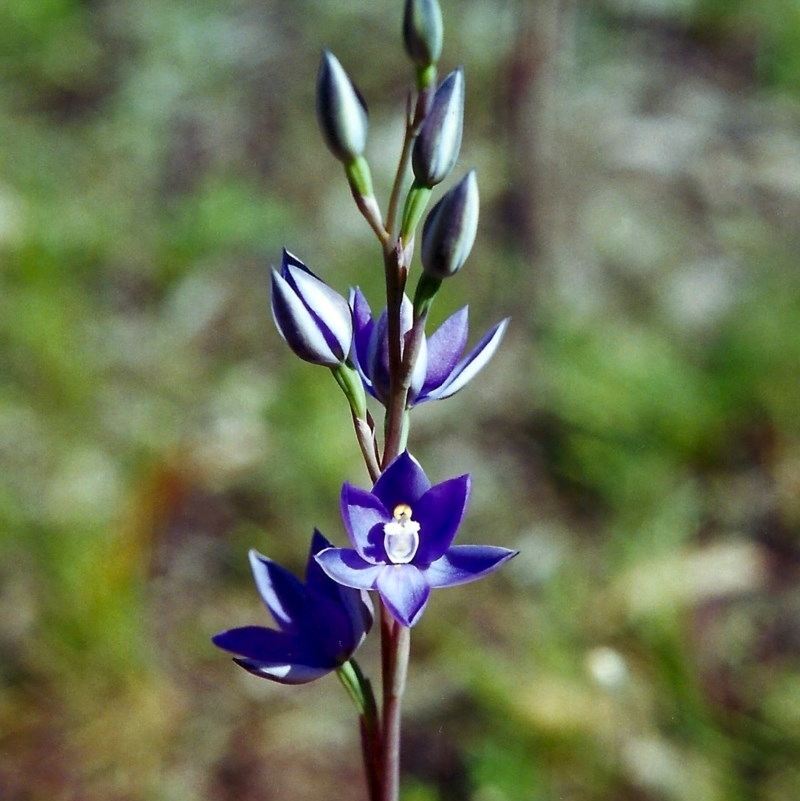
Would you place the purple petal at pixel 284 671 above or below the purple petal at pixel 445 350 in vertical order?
below

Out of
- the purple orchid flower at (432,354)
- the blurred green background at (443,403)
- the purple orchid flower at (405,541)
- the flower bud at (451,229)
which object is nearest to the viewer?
the flower bud at (451,229)

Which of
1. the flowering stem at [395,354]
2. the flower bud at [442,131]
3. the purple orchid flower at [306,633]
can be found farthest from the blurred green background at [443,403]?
the flower bud at [442,131]

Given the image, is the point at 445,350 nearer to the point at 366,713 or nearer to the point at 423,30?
the point at 423,30

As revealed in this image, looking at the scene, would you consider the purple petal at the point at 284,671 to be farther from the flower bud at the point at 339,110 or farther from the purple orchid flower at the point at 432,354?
the flower bud at the point at 339,110

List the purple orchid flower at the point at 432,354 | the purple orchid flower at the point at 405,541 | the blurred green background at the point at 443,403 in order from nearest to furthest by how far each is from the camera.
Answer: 1. the purple orchid flower at the point at 405,541
2. the purple orchid flower at the point at 432,354
3. the blurred green background at the point at 443,403

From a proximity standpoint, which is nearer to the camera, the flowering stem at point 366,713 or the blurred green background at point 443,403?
the flowering stem at point 366,713

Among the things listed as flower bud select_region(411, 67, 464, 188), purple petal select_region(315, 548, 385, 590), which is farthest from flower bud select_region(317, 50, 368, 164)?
purple petal select_region(315, 548, 385, 590)

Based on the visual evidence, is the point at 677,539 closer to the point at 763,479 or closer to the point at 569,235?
the point at 763,479
